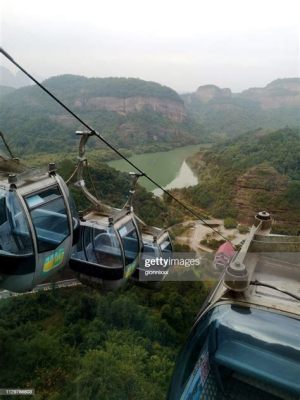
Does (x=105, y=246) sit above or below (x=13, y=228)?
below

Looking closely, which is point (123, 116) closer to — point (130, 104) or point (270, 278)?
point (130, 104)

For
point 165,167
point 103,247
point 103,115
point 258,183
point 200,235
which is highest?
point 103,115

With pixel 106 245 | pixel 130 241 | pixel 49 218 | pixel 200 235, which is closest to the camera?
pixel 49 218

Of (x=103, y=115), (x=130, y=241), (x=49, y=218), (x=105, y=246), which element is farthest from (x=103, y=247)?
(x=103, y=115)

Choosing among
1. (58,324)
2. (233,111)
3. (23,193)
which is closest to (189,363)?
(23,193)

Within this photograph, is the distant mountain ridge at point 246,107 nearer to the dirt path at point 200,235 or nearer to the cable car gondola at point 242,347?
the dirt path at point 200,235

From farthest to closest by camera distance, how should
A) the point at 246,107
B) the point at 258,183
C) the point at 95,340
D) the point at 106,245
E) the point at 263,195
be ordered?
the point at 246,107, the point at 258,183, the point at 263,195, the point at 95,340, the point at 106,245

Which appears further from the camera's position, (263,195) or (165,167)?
(165,167)
